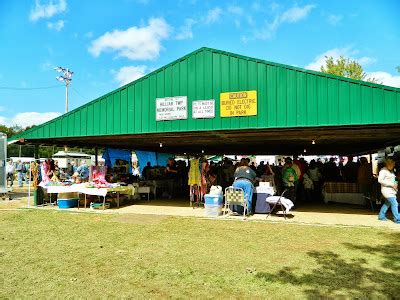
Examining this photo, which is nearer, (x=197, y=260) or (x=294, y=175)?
(x=197, y=260)

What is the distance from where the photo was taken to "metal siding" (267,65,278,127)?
9.18m

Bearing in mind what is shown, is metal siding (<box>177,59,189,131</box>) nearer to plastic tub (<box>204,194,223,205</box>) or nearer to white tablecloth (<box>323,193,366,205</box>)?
plastic tub (<box>204,194,223,205</box>)

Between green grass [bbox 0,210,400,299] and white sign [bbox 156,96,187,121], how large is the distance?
327 cm

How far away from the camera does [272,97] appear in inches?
363

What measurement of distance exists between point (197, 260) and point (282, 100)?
521 cm

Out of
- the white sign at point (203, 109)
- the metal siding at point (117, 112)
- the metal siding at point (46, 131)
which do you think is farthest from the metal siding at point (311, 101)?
the metal siding at point (46, 131)

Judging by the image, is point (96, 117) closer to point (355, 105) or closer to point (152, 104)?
point (152, 104)

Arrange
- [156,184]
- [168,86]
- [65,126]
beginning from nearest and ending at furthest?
1. [168,86]
2. [65,126]
3. [156,184]

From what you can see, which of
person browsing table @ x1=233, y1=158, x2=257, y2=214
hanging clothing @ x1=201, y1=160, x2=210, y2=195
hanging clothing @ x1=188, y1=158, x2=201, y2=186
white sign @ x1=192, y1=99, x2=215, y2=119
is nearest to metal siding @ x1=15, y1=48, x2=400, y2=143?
white sign @ x1=192, y1=99, x2=215, y2=119

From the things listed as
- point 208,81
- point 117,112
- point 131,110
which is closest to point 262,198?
point 208,81

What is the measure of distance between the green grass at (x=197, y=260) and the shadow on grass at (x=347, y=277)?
13 mm

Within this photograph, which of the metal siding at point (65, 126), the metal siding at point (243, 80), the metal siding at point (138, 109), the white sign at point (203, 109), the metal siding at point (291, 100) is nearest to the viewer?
the metal siding at point (291, 100)

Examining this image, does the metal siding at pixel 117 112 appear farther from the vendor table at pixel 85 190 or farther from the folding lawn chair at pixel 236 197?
the folding lawn chair at pixel 236 197

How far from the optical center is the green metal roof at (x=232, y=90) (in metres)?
8.45
